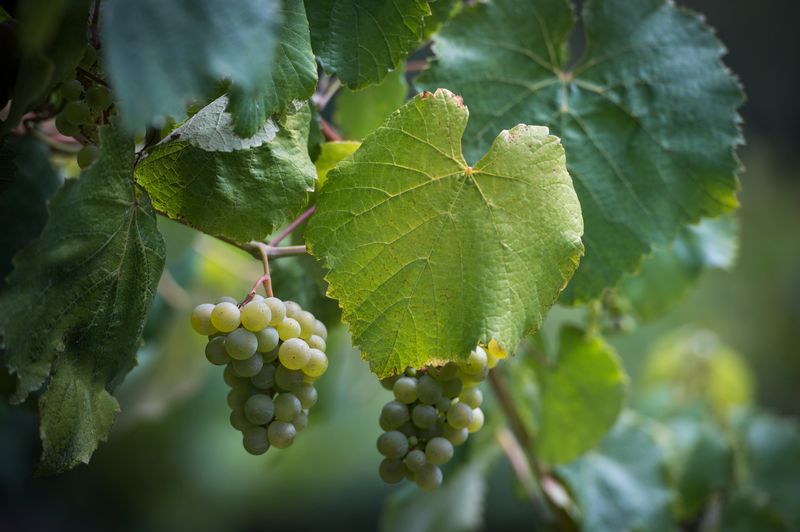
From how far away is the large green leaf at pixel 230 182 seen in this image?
1.44ft

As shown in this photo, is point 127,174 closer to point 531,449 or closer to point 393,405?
point 393,405

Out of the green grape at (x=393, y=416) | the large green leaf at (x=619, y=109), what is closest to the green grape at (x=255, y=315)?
the green grape at (x=393, y=416)

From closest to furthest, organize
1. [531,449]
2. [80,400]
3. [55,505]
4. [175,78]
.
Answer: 1. [175,78]
2. [80,400]
3. [531,449]
4. [55,505]

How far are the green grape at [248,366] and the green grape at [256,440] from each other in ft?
0.11

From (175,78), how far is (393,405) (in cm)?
25

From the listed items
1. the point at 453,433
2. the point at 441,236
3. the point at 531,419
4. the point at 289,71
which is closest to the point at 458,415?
the point at 453,433

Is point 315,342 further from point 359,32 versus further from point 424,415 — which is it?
point 359,32

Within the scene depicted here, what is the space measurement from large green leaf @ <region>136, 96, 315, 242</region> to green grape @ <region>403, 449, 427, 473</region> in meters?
0.16

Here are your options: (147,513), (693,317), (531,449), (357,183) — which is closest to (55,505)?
(147,513)

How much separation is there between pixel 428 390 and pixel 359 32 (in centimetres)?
22

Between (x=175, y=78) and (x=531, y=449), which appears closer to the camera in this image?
(x=175, y=78)

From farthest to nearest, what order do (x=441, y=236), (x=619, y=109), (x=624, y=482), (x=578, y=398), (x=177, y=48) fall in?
1. (x=624, y=482)
2. (x=578, y=398)
3. (x=619, y=109)
4. (x=441, y=236)
5. (x=177, y=48)

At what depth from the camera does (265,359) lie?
0.45 metres

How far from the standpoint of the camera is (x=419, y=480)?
471 mm
